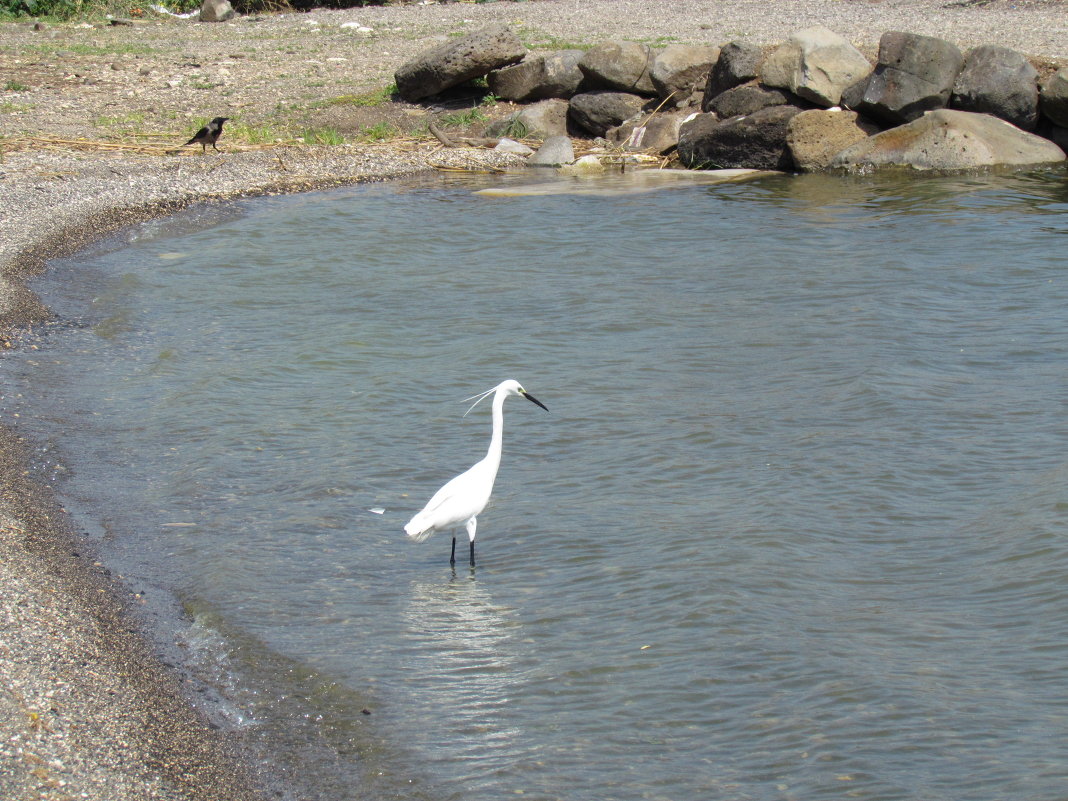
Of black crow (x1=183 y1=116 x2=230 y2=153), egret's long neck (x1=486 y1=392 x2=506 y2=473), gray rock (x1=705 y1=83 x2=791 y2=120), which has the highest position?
gray rock (x1=705 y1=83 x2=791 y2=120)

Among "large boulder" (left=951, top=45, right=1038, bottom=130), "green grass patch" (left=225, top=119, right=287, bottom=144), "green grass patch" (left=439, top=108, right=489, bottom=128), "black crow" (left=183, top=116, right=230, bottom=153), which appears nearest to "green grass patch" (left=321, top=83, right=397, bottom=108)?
"green grass patch" (left=439, top=108, right=489, bottom=128)

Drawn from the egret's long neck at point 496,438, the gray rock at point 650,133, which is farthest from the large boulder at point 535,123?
the egret's long neck at point 496,438

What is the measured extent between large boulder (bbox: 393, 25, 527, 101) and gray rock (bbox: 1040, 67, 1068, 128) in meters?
8.96

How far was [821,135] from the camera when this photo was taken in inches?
685

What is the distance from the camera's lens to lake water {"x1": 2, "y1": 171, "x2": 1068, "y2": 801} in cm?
464

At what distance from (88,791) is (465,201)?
13168mm

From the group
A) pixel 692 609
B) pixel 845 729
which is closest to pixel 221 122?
pixel 692 609

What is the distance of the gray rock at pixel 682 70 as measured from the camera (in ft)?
64.2

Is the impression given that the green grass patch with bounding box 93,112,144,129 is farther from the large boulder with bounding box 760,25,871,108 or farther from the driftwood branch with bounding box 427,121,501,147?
the large boulder with bounding box 760,25,871,108

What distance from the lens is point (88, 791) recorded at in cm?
402

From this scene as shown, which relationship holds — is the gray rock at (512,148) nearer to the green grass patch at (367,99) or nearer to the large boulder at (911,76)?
the green grass patch at (367,99)

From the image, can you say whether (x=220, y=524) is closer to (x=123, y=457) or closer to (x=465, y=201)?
(x=123, y=457)

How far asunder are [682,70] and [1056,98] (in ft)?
19.6

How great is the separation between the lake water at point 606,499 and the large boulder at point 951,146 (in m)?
3.06
